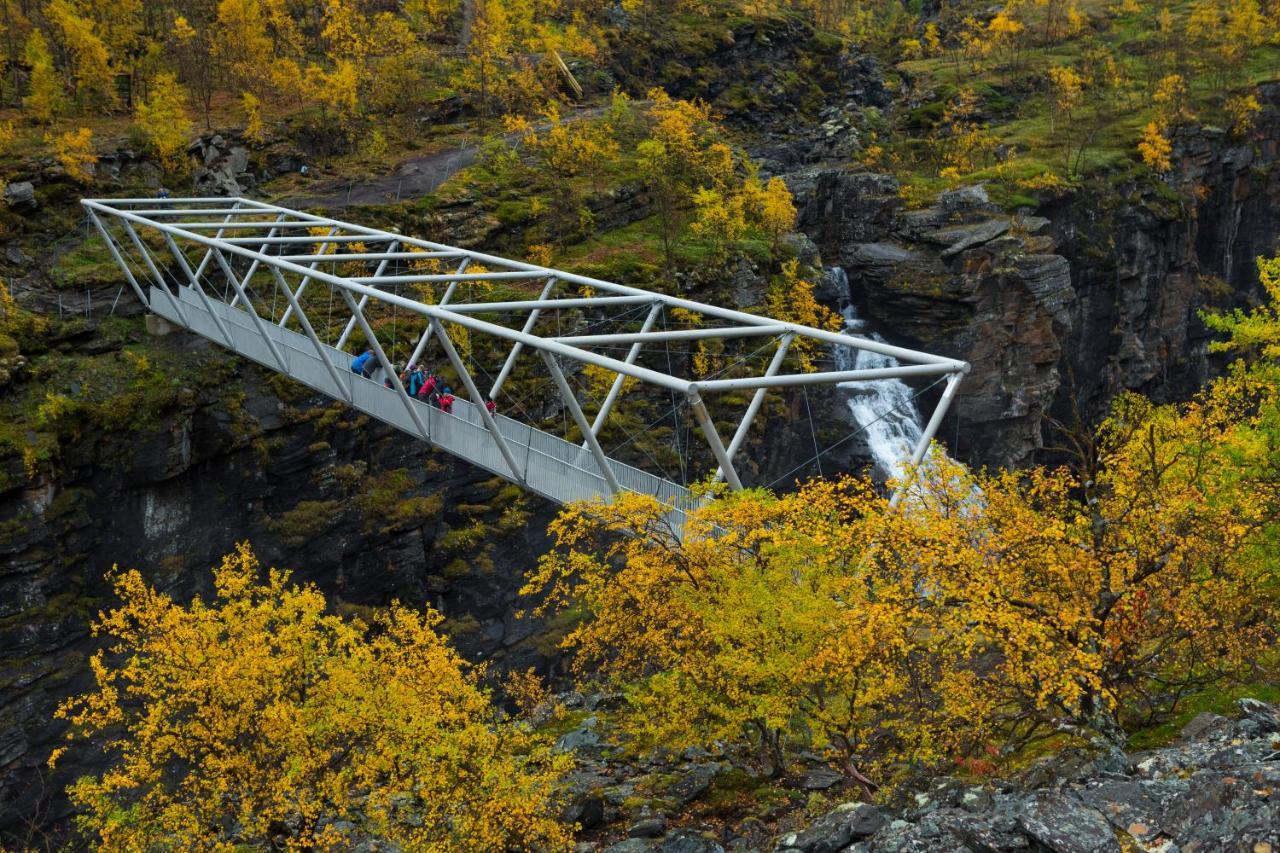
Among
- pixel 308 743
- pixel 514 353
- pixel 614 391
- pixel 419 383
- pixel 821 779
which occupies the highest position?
pixel 614 391

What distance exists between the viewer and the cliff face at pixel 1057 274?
5991cm

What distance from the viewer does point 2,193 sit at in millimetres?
38031

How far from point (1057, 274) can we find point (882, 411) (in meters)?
16.3

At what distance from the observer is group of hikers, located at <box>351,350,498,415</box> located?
28.0 m

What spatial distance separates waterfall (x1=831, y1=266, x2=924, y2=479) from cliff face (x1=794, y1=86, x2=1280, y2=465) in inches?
232

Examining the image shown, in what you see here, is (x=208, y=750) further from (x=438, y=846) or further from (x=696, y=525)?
(x=696, y=525)

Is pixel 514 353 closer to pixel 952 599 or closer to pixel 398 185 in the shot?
pixel 952 599

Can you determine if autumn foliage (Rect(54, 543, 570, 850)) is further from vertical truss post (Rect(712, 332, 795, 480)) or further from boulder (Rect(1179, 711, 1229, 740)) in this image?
boulder (Rect(1179, 711, 1229, 740))

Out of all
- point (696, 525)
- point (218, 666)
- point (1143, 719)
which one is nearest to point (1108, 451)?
point (1143, 719)

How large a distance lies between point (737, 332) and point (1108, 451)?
8.54 m

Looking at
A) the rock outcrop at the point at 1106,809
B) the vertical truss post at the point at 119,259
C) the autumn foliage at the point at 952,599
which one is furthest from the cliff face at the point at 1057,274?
the rock outcrop at the point at 1106,809

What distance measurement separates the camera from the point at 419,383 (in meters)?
29.2

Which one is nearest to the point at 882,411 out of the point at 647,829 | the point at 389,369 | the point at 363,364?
the point at 363,364

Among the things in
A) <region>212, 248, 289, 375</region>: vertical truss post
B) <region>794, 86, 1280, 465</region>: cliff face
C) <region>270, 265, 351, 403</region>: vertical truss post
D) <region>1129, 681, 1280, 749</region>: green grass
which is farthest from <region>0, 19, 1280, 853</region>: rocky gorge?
<region>270, 265, 351, 403</region>: vertical truss post
